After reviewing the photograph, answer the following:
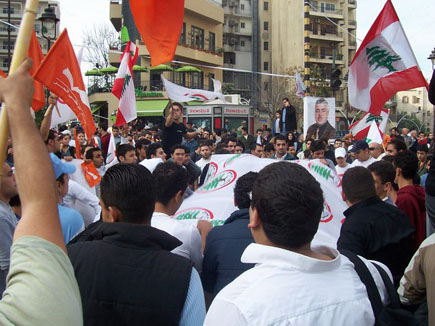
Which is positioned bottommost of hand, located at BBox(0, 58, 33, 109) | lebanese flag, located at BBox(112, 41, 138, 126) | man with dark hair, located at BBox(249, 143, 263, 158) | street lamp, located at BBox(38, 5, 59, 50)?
man with dark hair, located at BBox(249, 143, 263, 158)

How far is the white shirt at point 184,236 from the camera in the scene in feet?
10.4

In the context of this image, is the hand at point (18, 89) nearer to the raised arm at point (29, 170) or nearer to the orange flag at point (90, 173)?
the raised arm at point (29, 170)

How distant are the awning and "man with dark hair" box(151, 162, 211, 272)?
3707cm

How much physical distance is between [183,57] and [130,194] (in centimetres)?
4280

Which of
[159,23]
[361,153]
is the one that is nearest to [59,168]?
[159,23]

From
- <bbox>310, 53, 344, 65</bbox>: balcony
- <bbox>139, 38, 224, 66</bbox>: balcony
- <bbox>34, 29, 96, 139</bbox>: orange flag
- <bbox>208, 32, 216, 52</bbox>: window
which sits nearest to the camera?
<bbox>34, 29, 96, 139</bbox>: orange flag

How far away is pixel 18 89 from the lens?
1355 millimetres

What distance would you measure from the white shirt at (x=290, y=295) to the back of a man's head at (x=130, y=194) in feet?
2.78

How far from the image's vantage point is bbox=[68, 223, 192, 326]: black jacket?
218 cm

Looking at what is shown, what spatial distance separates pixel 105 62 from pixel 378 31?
47578mm

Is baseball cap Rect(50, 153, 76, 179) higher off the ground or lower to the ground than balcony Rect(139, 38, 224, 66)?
lower

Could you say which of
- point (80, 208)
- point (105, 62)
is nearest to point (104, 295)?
point (80, 208)

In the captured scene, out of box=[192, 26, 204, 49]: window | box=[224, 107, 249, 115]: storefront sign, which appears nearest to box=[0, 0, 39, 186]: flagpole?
box=[224, 107, 249, 115]: storefront sign

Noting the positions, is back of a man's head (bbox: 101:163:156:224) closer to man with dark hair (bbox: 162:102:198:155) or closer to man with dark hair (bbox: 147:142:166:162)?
man with dark hair (bbox: 147:142:166:162)
